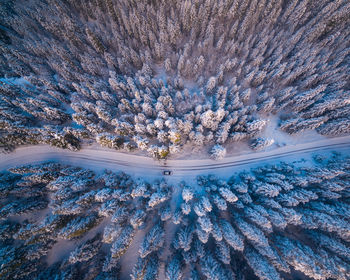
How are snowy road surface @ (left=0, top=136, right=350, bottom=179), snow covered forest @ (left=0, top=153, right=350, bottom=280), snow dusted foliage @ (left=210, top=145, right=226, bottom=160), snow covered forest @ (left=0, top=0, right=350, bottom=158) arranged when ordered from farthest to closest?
1. snowy road surface @ (left=0, top=136, right=350, bottom=179)
2. snow covered forest @ (left=0, top=0, right=350, bottom=158)
3. snow dusted foliage @ (left=210, top=145, right=226, bottom=160)
4. snow covered forest @ (left=0, top=153, right=350, bottom=280)

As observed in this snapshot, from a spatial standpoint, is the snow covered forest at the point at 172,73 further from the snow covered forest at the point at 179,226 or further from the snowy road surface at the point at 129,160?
the snow covered forest at the point at 179,226

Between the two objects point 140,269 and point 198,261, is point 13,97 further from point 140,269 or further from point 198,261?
point 198,261

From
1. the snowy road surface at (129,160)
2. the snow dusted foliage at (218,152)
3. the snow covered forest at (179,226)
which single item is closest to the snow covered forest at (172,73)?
the snow dusted foliage at (218,152)

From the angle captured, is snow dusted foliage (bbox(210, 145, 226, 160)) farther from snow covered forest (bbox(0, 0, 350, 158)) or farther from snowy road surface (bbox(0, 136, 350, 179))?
snowy road surface (bbox(0, 136, 350, 179))

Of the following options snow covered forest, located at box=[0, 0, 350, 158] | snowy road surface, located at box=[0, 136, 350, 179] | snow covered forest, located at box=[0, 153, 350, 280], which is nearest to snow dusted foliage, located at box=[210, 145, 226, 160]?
snow covered forest, located at box=[0, 0, 350, 158]

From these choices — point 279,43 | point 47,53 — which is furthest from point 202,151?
point 47,53
